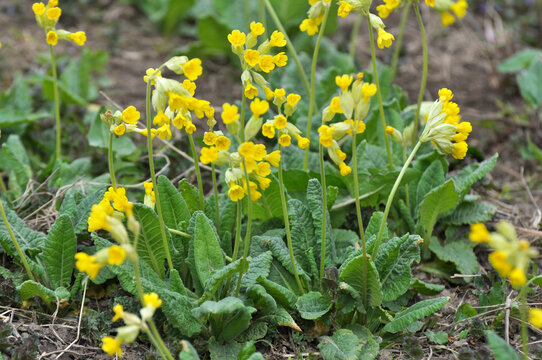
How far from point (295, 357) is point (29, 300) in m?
1.15

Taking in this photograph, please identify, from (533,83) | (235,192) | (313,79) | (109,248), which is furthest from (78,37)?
(533,83)

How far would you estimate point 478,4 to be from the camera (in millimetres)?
5891

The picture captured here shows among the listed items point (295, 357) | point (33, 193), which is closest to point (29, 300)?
point (33, 193)

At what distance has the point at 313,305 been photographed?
238 cm

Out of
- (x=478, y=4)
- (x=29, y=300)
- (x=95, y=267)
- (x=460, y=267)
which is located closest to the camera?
(x=95, y=267)

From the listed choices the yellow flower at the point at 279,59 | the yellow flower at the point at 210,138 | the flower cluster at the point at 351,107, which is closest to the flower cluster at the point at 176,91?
the yellow flower at the point at 210,138

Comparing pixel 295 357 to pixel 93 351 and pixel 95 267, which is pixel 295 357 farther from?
pixel 95 267

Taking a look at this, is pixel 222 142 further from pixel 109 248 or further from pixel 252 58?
pixel 109 248

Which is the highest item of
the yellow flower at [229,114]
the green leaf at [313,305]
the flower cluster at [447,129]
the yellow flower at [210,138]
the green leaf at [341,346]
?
the yellow flower at [229,114]

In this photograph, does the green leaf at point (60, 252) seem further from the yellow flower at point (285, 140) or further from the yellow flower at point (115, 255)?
the yellow flower at point (285, 140)

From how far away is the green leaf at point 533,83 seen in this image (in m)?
4.08

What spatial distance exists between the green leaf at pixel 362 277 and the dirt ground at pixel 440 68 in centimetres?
50

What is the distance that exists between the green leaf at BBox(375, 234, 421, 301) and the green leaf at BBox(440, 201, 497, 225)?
72 cm

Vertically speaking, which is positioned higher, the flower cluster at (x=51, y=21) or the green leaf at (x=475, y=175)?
the flower cluster at (x=51, y=21)
